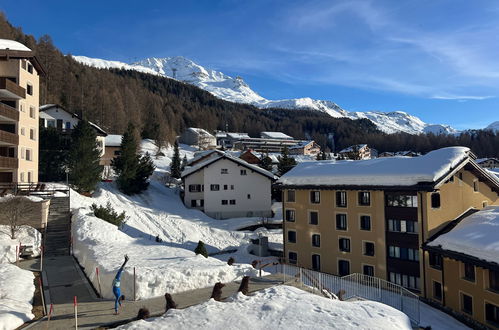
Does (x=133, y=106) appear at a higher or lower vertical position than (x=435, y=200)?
higher

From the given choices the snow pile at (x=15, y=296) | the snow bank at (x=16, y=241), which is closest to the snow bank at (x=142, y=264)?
the snow bank at (x=16, y=241)

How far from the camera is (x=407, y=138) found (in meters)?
193

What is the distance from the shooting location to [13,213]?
22.9 m

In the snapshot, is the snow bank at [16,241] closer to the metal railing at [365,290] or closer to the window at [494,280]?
the metal railing at [365,290]

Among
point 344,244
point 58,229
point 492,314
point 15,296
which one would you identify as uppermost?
point 58,229

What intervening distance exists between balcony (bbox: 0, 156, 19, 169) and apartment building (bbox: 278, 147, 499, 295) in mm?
25959

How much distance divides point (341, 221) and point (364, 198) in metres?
3.20

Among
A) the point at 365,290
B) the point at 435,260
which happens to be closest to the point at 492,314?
the point at 435,260

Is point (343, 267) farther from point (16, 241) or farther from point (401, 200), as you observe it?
point (16, 241)

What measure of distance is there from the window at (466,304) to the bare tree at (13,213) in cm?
2971

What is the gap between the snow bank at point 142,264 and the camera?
15.9 metres

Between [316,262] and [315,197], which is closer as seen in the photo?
[316,262]

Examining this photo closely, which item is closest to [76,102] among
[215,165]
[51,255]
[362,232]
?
[215,165]

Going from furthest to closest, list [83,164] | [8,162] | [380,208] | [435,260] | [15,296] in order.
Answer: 1. [83,164]
2. [8,162]
3. [380,208]
4. [435,260]
5. [15,296]
